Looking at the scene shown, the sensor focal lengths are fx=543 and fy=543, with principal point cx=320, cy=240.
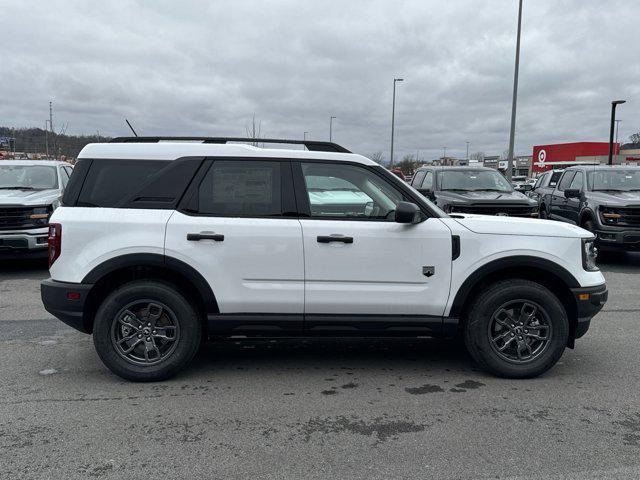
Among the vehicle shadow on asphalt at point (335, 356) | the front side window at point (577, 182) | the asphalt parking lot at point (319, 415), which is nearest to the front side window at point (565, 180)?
the front side window at point (577, 182)

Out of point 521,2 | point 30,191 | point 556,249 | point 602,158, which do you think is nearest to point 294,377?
point 556,249

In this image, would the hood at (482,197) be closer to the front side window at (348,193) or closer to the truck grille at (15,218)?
the front side window at (348,193)

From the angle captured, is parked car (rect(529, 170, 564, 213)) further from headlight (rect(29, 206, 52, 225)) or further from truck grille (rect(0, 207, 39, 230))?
truck grille (rect(0, 207, 39, 230))

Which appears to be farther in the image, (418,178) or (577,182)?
(418,178)

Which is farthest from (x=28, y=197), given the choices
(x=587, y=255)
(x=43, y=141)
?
(x=43, y=141)

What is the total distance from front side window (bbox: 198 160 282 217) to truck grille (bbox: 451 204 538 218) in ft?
21.5

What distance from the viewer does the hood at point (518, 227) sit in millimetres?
4352

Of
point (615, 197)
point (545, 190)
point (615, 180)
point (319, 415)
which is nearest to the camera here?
point (319, 415)

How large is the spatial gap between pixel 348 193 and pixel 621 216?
753 cm

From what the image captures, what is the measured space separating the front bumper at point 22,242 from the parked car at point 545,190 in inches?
437

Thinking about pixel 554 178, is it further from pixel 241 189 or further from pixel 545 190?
pixel 241 189

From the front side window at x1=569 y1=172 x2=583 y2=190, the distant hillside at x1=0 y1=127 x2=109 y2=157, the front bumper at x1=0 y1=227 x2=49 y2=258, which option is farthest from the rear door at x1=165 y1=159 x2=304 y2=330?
the distant hillside at x1=0 y1=127 x2=109 y2=157

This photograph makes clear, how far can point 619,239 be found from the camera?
32.1ft

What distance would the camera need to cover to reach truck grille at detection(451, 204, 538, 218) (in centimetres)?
1027
